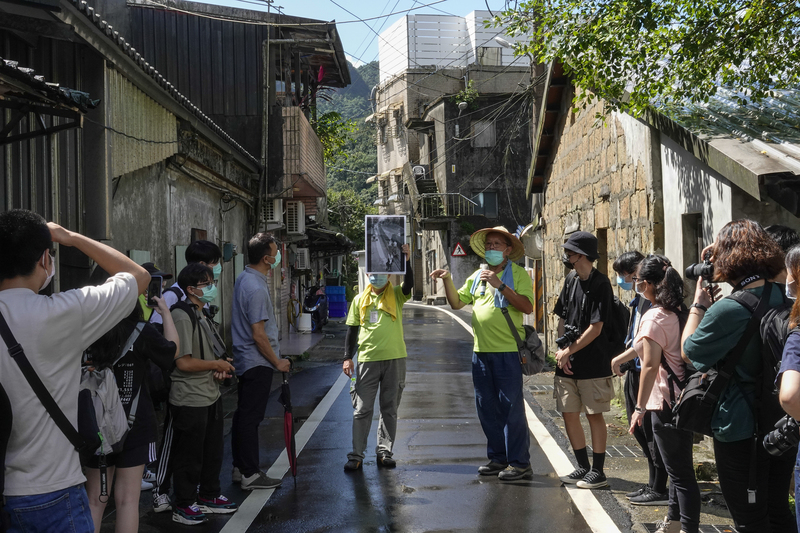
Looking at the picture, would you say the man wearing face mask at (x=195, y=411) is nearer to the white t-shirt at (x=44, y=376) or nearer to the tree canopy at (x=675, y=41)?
the white t-shirt at (x=44, y=376)

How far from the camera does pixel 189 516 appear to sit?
5309 millimetres

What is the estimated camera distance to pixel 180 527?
207 inches

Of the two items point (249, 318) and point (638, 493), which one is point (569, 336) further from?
point (249, 318)

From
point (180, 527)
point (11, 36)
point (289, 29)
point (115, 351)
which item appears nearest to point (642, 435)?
point (180, 527)

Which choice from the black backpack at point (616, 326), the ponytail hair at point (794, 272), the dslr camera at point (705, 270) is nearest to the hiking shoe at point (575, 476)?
the black backpack at point (616, 326)

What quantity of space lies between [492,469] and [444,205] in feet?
117

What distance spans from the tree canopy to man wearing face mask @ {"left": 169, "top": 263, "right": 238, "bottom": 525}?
4.37m

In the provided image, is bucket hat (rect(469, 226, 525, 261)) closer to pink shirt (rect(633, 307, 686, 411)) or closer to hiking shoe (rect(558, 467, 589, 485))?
hiking shoe (rect(558, 467, 589, 485))

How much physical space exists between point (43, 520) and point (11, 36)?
5.16m

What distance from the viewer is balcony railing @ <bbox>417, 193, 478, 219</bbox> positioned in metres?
41.4

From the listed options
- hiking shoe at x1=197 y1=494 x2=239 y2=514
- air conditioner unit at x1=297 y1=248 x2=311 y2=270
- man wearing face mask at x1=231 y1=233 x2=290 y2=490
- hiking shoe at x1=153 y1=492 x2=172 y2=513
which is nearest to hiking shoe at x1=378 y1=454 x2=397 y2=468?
man wearing face mask at x1=231 y1=233 x2=290 y2=490

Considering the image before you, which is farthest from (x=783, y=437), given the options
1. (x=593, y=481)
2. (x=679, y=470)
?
(x=593, y=481)

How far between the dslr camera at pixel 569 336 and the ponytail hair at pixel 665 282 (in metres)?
1.06

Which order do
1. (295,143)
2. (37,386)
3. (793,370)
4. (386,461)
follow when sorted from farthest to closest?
(295,143)
(386,461)
(793,370)
(37,386)
